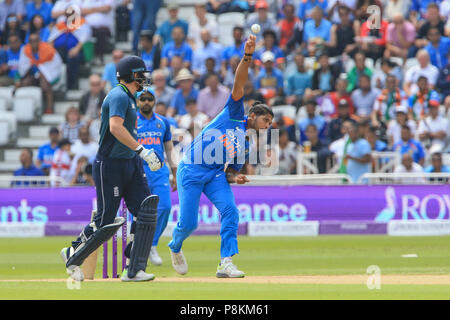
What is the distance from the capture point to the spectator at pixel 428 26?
22000 mm

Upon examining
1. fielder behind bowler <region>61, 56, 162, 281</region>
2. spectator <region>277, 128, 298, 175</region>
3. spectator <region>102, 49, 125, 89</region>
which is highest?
spectator <region>102, 49, 125, 89</region>

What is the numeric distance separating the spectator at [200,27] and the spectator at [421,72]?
498cm

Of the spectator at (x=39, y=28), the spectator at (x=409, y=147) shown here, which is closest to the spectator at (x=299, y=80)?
the spectator at (x=409, y=147)

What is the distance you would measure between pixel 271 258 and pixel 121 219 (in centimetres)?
517

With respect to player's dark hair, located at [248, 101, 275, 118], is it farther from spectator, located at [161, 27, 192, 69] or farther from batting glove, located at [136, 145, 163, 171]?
spectator, located at [161, 27, 192, 69]

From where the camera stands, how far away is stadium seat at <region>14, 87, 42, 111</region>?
77.1ft

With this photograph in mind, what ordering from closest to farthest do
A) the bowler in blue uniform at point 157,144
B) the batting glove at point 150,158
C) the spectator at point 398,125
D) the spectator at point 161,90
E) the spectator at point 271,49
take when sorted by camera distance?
the batting glove at point 150,158
the bowler in blue uniform at point 157,144
the spectator at point 398,125
the spectator at point 161,90
the spectator at point 271,49

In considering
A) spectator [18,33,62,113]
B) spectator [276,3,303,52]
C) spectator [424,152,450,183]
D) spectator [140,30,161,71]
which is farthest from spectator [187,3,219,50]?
spectator [424,152,450,183]

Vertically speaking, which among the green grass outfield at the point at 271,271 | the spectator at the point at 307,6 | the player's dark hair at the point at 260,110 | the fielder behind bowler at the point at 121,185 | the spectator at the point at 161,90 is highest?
the spectator at the point at 307,6

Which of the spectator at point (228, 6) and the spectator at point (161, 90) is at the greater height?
the spectator at point (228, 6)

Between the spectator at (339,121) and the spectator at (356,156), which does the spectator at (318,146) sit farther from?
the spectator at (356,156)

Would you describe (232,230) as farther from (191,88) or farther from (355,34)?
(355,34)

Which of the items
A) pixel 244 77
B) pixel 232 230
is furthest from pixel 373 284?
pixel 244 77

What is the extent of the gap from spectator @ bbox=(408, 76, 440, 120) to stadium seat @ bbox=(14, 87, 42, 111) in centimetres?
895
